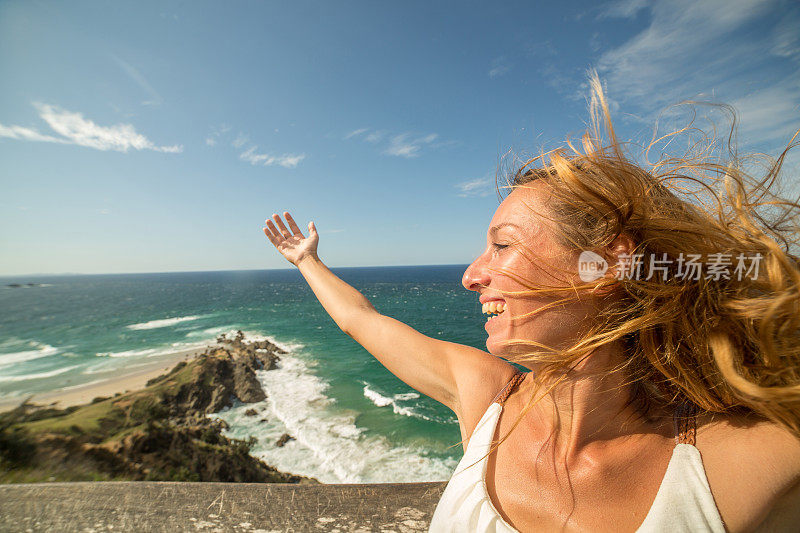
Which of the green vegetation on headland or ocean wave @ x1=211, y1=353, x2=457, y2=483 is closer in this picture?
the green vegetation on headland

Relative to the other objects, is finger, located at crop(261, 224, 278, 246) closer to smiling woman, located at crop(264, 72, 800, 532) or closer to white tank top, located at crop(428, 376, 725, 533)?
smiling woman, located at crop(264, 72, 800, 532)

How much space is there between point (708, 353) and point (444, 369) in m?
1.17

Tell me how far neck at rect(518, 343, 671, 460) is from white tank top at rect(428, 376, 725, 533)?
188 mm

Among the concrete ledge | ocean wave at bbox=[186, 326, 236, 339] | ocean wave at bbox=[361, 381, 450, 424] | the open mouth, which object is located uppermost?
the open mouth

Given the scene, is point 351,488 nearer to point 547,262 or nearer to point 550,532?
point 550,532

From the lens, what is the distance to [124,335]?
38625 mm

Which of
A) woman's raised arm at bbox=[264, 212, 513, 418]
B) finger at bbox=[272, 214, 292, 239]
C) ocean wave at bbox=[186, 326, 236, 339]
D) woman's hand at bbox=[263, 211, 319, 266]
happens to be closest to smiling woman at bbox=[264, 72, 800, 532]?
woman's raised arm at bbox=[264, 212, 513, 418]

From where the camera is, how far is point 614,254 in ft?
4.34

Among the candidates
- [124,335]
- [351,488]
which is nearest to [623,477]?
[351,488]

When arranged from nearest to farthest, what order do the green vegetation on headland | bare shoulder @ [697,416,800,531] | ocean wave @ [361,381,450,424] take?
bare shoulder @ [697,416,800,531] → the green vegetation on headland → ocean wave @ [361,381,450,424]

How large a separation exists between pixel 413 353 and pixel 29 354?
45.9 m

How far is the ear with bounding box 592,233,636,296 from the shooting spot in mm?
1290

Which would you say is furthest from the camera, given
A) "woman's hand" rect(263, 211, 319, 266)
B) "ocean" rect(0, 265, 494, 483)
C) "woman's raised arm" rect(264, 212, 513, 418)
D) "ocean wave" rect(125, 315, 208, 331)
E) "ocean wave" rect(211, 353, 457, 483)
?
"ocean wave" rect(125, 315, 208, 331)

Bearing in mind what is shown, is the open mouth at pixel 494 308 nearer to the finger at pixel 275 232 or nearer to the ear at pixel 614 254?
the ear at pixel 614 254
